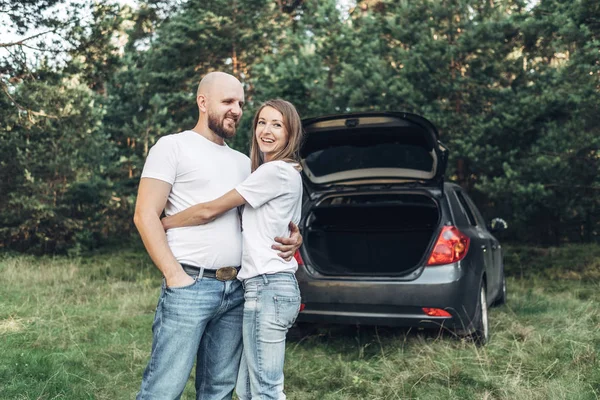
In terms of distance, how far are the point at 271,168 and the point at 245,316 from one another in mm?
667

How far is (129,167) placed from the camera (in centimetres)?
1666

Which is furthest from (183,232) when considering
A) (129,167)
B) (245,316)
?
(129,167)

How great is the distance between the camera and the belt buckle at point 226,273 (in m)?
2.54

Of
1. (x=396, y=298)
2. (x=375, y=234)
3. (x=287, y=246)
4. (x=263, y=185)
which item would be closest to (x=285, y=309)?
(x=287, y=246)

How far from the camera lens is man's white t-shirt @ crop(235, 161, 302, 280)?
2.53m

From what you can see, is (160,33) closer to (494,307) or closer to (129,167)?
(129,167)

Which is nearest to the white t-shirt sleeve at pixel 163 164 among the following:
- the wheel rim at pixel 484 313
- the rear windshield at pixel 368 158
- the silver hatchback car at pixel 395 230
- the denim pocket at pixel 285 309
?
the denim pocket at pixel 285 309

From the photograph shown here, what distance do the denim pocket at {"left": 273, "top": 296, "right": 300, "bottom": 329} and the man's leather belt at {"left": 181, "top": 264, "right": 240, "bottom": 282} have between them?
22 centimetres

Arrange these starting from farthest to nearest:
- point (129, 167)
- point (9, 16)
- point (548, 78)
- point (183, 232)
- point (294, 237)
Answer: point (129, 167) → point (548, 78) → point (9, 16) → point (294, 237) → point (183, 232)

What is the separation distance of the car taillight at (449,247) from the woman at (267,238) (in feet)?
8.27

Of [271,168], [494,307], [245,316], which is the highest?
[271,168]

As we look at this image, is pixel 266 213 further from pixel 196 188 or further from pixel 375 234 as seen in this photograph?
pixel 375 234

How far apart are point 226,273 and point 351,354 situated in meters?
3.10

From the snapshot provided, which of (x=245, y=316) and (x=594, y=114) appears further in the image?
(x=594, y=114)
